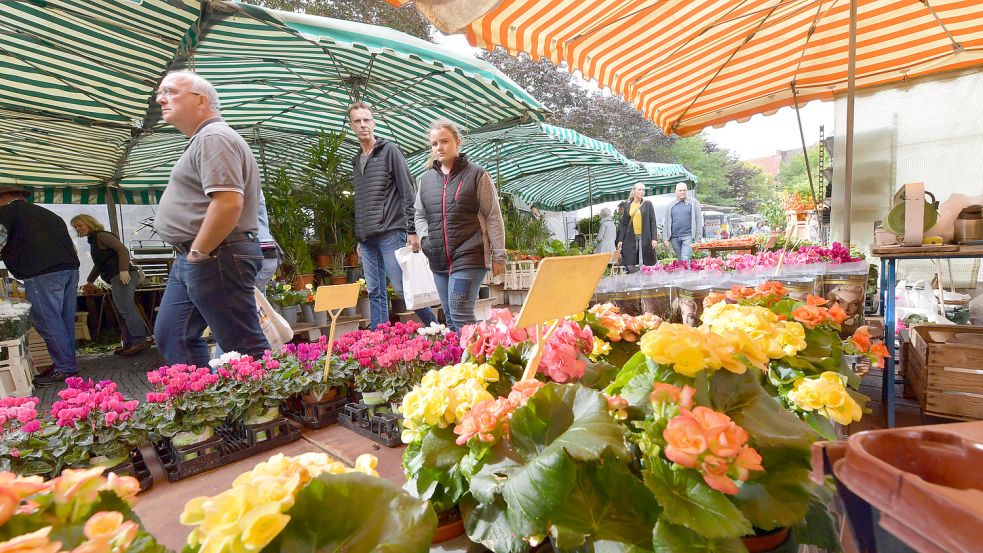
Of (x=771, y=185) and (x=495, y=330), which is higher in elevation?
(x=771, y=185)

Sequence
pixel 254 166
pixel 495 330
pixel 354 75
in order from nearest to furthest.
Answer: pixel 495 330
pixel 254 166
pixel 354 75

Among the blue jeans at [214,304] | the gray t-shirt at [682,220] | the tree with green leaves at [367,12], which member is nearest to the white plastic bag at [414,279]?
the blue jeans at [214,304]

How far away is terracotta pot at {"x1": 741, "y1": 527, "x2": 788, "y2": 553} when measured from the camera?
551mm

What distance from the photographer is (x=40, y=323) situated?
3.71 m

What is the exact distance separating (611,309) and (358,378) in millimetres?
840

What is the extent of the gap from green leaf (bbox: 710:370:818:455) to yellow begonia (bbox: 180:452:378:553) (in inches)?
20.6

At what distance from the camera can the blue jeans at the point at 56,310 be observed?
3662mm

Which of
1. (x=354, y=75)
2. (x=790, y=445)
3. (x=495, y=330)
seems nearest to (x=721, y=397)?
(x=790, y=445)

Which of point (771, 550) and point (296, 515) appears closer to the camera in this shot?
point (296, 515)

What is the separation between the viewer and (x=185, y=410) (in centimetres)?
128

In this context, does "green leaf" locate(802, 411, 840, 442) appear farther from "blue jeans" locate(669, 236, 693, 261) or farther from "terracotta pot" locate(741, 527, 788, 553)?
"blue jeans" locate(669, 236, 693, 261)

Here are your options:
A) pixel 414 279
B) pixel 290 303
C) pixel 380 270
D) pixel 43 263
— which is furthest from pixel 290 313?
pixel 43 263

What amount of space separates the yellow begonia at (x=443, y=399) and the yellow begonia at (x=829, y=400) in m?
0.63

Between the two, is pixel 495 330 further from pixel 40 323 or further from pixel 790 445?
pixel 40 323
